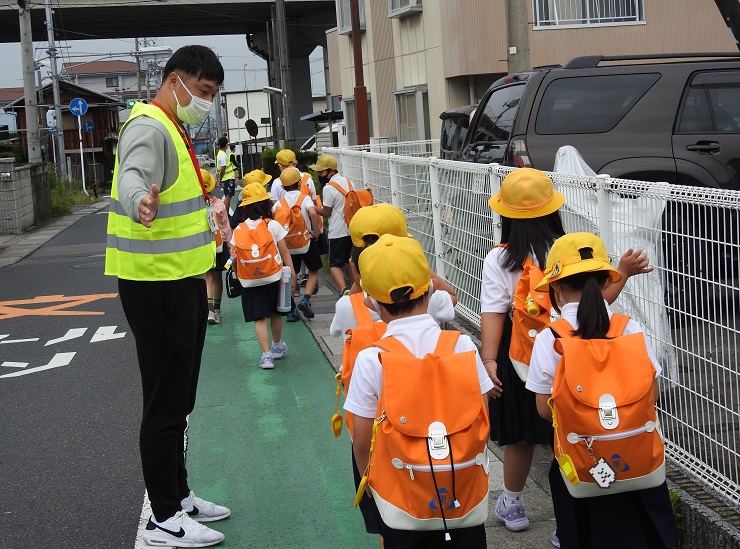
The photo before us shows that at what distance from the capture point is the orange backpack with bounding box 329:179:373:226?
9969mm

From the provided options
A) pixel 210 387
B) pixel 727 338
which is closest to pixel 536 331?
pixel 727 338

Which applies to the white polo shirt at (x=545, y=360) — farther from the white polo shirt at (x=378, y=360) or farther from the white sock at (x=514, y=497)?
A: the white sock at (x=514, y=497)

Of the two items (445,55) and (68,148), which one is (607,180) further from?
(68,148)

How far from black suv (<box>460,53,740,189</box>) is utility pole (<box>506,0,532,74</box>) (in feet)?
15.0

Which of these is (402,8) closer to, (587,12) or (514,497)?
(587,12)

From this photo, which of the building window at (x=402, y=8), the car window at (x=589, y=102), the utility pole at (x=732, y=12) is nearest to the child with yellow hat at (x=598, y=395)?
the car window at (x=589, y=102)

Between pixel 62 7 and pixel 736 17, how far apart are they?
34.8 meters

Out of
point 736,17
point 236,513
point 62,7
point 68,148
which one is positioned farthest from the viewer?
A: point 68,148

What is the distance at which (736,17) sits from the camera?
9578mm

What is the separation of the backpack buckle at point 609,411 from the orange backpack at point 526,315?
79 centimetres

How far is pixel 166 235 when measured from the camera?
416 cm

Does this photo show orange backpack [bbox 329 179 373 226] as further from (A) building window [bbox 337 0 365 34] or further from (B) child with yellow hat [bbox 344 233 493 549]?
(A) building window [bbox 337 0 365 34]

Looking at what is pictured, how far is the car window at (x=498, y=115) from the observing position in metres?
8.94

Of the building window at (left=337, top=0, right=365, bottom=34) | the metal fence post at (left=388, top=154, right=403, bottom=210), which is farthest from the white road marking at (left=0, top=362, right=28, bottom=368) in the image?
the building window at (left=337, top=0, right=365, bottom=34)
